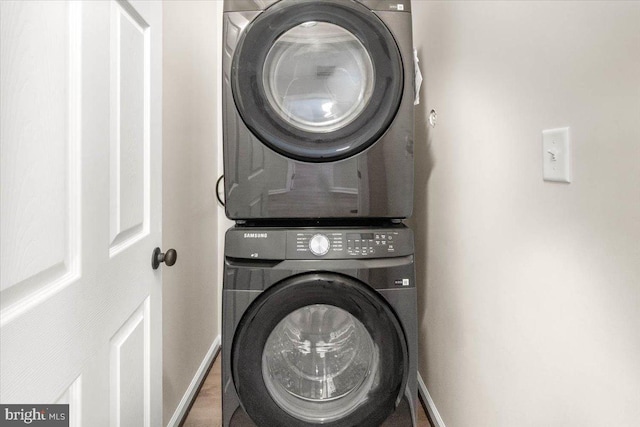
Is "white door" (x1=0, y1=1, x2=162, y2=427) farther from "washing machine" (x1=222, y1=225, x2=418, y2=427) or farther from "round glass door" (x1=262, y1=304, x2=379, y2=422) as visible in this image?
"round glass door" (x1=262, y1=304, x2=379, y2=422)

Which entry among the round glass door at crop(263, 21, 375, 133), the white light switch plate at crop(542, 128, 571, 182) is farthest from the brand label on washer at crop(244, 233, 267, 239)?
the white light switch plate at crop(542, 128, 571, 182)

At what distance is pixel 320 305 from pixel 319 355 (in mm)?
204

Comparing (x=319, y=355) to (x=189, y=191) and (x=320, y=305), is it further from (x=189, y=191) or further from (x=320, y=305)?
(x=189, y=191)

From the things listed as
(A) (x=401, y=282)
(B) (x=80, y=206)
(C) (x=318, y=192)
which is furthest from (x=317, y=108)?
(B) (x=80, y=206)

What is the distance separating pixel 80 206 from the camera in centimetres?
75

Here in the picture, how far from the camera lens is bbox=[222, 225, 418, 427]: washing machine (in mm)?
1269

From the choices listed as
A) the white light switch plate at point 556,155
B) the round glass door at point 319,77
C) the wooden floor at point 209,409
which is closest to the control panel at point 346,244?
the round glass door at point 319,77

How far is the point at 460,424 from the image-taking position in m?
1.46

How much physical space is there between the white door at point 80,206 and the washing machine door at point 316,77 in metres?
0.30

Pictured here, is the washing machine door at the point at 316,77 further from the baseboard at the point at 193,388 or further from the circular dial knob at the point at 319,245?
the baseboard at the point at 193,388

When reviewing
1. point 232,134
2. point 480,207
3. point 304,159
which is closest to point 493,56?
point 480,207

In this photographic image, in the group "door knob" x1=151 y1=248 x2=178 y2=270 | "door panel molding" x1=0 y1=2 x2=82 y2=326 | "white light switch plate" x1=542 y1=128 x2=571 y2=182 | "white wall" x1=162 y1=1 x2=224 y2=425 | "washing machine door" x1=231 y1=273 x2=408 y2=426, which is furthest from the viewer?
"white wall" x1=162 y1=1 x2=224 y2=425

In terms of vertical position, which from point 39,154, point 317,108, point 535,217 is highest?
point 317,108

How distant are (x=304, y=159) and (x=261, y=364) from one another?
660 millimetres
